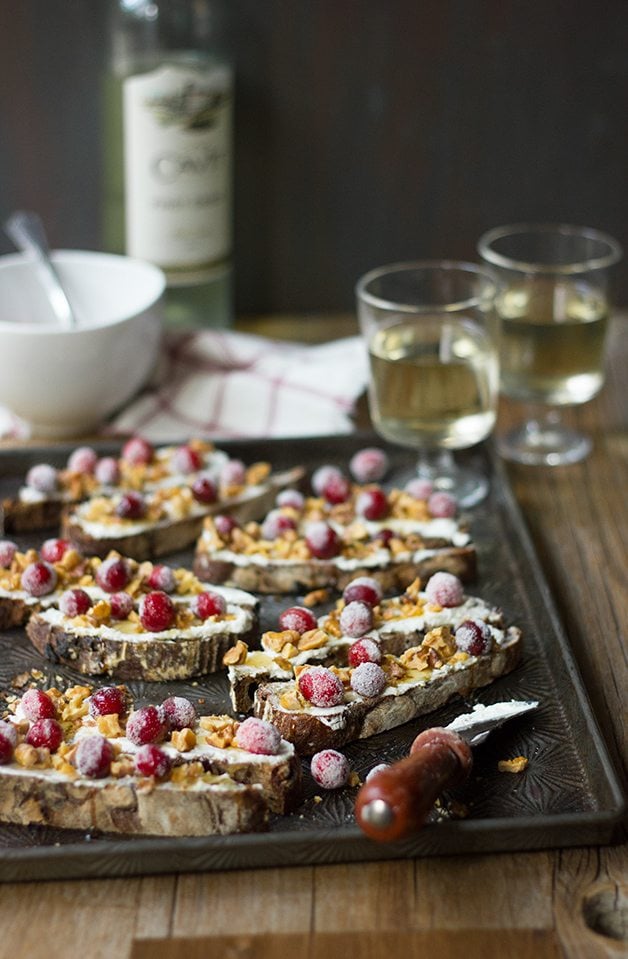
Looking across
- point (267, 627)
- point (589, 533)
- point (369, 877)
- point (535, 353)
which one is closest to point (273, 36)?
point (535, 353)

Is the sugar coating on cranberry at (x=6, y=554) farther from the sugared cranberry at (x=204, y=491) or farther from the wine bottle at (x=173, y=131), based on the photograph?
the wine bottle at (x=173, y=131)

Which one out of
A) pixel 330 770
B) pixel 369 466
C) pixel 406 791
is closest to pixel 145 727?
pixel 330 770

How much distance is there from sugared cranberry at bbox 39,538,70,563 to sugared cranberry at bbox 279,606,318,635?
32 cm

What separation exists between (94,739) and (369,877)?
307 mm

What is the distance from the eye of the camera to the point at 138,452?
1.94 metres

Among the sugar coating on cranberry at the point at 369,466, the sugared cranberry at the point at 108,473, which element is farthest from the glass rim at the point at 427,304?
the sugared cranberry at the point at 108,473

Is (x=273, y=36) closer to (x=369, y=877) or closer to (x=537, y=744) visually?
(x=537, y=744)

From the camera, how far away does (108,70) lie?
2445mm

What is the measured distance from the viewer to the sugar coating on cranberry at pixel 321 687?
1396mm

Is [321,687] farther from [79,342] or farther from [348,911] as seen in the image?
[79,342]

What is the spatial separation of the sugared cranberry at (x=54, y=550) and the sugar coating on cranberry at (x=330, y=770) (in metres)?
0.51

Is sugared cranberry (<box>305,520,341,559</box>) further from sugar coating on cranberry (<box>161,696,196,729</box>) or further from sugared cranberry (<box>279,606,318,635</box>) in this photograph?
sugar coating on cranberry (<box>161,696,196,729</box>)

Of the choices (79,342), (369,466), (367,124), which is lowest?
(369,466)

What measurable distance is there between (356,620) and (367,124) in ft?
4.36
